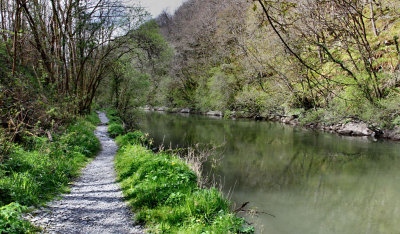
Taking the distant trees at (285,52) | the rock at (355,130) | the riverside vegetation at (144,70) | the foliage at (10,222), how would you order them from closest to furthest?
the foliage at (10,222), the riverside vegetation at (144,70), the distant trees at (285,52), the rock at (355,130)

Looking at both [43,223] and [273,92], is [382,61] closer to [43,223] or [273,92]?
[273,92]

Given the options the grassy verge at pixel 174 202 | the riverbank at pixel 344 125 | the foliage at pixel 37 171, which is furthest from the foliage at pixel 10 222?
the riverbank at pixel 344 125

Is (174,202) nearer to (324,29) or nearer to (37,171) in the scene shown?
(37,171)

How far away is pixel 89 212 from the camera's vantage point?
14.4ft

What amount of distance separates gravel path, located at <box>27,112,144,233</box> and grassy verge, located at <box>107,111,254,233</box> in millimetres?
245

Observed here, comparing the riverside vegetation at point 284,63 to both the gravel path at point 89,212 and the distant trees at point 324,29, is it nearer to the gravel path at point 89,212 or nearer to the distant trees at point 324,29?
the distant trees at point 324,29

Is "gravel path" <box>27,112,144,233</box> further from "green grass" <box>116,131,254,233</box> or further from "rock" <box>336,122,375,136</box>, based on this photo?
"rock" <box>336,122,375,136</box>

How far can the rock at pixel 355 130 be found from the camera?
53.9 feet

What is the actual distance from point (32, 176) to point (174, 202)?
3.00m

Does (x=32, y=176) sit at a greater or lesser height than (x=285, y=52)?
lesser

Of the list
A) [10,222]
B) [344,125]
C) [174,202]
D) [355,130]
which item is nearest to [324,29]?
[355,130]

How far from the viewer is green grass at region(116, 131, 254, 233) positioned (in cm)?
381

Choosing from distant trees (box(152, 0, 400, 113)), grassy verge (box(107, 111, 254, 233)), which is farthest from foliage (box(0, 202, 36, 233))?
→ distant trees (box(152, 0, 400, 113))

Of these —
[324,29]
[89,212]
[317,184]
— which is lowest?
[317,184]
